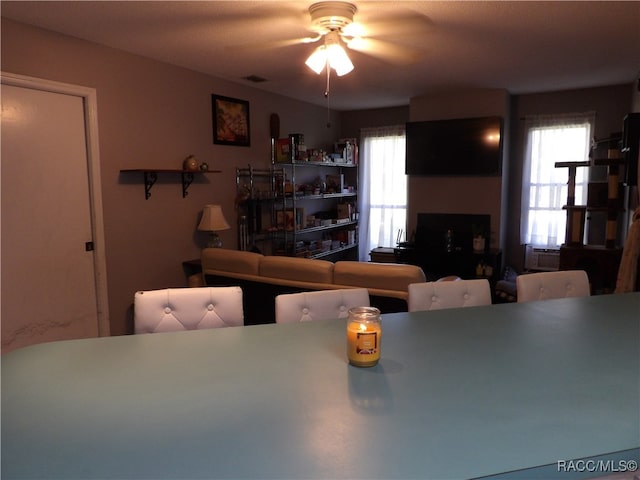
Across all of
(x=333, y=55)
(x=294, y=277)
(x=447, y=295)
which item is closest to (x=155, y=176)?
(x=294, y=277)

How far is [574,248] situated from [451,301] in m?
2.96

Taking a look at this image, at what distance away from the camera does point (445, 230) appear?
5.44 m

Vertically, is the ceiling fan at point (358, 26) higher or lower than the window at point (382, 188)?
higher

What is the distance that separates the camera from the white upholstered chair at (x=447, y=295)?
6.55ft

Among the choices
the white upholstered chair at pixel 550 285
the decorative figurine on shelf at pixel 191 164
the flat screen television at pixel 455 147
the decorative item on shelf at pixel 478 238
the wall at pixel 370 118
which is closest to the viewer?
the white upholstered chair at pixel 550 285

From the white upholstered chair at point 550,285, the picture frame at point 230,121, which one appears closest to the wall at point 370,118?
the picture frame at point 230,121

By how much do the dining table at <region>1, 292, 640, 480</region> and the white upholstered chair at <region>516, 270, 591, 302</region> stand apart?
592 millimetres

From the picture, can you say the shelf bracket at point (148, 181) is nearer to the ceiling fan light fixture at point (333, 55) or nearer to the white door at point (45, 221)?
the white door at point (45, 221)

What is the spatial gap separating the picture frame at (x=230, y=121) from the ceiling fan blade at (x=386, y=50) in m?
1.57

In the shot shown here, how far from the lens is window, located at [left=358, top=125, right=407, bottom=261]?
238 inches

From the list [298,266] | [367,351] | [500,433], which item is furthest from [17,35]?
[500,433]

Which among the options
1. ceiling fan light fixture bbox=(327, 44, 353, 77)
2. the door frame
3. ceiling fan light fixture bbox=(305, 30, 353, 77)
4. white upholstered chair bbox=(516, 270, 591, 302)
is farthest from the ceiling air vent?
white upholstered chair bbox=(516, 270, 591, 302)

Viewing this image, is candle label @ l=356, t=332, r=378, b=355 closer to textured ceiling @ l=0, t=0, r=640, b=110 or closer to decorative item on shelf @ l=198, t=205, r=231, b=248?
textured ceiling @ l=0, t=0, r=640, b=110

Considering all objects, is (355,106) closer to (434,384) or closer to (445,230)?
(445,230)
